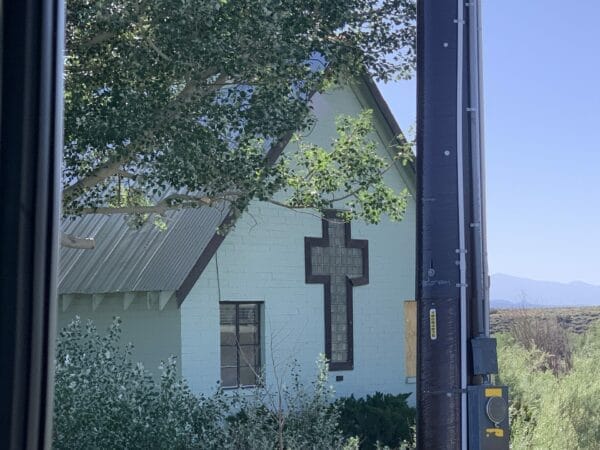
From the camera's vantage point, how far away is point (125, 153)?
10.1 m

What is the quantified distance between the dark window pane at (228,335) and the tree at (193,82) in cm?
447

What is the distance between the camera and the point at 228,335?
15.5 meters

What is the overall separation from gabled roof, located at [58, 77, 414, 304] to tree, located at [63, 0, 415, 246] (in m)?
2.93

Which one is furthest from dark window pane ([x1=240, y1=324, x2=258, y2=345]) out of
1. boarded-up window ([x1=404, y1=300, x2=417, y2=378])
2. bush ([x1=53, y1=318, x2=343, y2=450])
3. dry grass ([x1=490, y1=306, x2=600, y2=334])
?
dry grass ([x1=490, y1=306, x2=600, y2=334])

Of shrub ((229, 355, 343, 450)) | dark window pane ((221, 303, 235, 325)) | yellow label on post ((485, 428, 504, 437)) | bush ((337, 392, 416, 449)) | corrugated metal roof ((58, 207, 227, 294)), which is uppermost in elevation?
corrugated metal roof ((58, 207, 227, 294))

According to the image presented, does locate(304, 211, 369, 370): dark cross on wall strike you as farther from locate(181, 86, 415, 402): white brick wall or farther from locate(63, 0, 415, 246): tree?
locate(63, 0, 415, 246): tree

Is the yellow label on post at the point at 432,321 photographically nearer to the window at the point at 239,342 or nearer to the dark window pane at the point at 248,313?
the window at the point at 239,342

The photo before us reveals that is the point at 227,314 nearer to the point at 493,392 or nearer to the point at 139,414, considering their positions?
the point at 139,414

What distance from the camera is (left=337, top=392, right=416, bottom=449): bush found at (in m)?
14.4

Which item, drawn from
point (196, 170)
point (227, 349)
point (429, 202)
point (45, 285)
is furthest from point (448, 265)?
point (227, 349)

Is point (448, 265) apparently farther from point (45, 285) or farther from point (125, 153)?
point (125, 153)

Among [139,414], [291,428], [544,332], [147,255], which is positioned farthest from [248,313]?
[544,332]

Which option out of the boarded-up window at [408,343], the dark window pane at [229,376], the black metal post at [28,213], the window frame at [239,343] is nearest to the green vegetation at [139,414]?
the window frame at [239,343]

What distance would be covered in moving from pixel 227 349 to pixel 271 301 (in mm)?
1101
